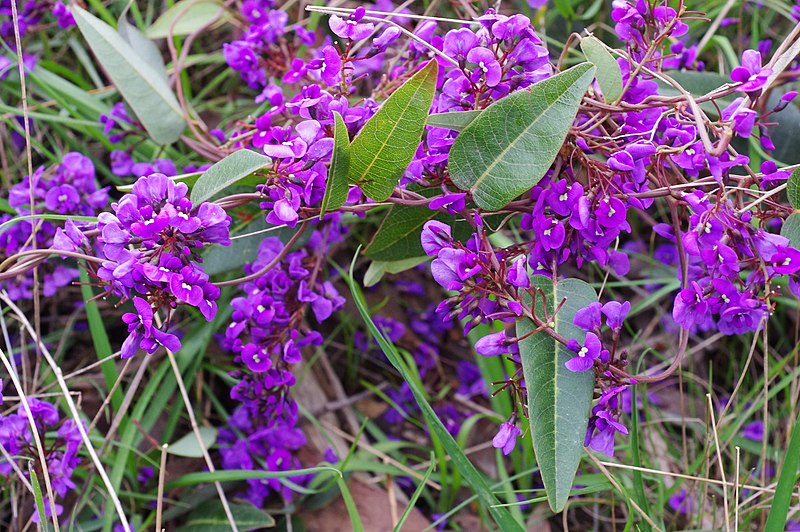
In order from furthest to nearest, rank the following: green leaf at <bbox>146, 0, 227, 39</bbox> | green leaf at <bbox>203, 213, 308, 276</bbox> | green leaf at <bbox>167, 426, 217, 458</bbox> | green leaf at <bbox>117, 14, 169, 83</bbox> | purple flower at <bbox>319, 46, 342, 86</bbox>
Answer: green leaf at <bbox>146, 0, 227, 39</bbox> < green leaf at <bbox>117, 14, 169, 83</bbox> < green leaf at <bbox>167, 426, 217, 458</bbox> < green leaf at <bbox>203, 213, 308, 276</bbox> < purple flower at <bbox>319, 46, 342, 86</bbox>

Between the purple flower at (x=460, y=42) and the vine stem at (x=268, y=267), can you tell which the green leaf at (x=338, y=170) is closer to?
the vine stem at (x=268, y=267)

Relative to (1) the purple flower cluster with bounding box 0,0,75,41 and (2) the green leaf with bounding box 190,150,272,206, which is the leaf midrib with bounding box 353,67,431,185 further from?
(1) the purple flower cluster with bounding box 0,0,75,41

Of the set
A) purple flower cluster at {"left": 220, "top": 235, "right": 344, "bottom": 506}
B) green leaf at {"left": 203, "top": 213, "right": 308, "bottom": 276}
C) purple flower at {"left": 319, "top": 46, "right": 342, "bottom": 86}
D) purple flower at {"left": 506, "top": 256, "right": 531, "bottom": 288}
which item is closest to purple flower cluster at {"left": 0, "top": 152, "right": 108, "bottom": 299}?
green leaf at {"left": 203, "top": 213, "right": 308, "bottom": 276}

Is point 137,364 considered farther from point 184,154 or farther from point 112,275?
point 112,275

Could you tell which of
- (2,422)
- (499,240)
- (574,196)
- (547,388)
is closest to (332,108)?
(574,196)

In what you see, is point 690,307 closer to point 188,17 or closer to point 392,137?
point 392,137

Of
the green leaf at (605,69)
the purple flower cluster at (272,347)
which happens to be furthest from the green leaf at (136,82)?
the green leaf at (605,69)
